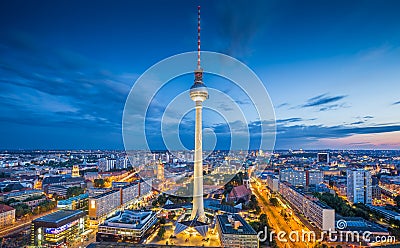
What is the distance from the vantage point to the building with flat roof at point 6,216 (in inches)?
407

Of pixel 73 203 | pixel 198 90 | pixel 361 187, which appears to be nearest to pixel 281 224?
pixel 198 90

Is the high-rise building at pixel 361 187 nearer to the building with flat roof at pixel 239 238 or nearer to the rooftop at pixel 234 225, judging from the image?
the rooftop at pixel 234 225

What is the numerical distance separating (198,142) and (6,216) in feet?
27.7

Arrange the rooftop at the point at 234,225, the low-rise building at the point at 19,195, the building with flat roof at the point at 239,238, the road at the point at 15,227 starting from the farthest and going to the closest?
the low-rise building at the point at 19,195
the road at the point at 15,227
the rooftop at the point at 234,225
the building with flat roof at the point at 239,238

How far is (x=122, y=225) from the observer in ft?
28.9

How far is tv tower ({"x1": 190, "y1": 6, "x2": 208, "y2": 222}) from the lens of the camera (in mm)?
10750

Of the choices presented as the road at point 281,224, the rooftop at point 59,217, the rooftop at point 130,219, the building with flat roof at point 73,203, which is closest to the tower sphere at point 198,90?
the rooftop at point 130,219

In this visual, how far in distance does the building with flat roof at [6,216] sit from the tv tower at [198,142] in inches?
297

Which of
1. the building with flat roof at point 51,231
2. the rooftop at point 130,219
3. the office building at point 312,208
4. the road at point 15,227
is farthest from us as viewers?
the road at point 15,227

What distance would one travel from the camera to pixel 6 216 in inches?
415

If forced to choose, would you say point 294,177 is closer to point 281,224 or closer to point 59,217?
point 281,224

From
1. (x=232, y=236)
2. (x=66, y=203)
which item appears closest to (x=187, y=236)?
(x=232, y=236)

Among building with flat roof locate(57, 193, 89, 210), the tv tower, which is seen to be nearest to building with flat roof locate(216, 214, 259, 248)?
the tv tower

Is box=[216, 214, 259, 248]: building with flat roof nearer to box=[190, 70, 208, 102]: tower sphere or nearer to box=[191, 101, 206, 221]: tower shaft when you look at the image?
box=[191, 101, 206, 221]: tower shaft
